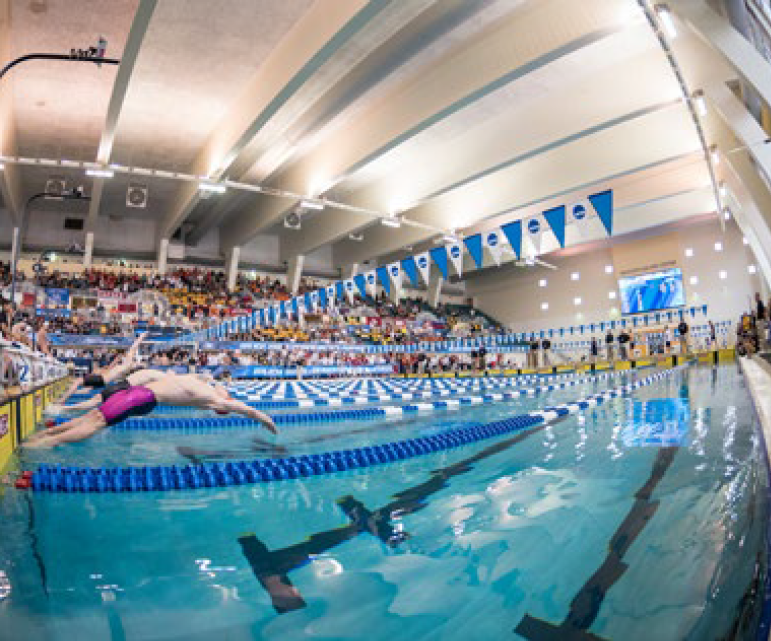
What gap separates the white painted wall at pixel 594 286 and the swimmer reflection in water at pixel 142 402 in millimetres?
24373

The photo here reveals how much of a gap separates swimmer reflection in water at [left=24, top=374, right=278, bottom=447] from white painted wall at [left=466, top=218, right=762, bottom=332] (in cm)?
2437

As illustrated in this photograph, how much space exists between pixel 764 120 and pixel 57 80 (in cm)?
1706

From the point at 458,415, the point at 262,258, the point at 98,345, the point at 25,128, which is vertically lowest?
the point at 458,415

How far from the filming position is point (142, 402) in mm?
Answer: 2971

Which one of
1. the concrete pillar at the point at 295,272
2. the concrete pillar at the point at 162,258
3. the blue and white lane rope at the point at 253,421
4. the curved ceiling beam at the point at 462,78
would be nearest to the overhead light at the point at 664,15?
the curved ceiling beam at the point at 462,78

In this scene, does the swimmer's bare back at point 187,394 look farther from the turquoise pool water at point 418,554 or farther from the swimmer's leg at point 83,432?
the turquoise pool water at point 418,554

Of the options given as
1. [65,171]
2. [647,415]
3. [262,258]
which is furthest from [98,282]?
[647,415]

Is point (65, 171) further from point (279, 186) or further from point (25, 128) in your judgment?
point (279, 186)

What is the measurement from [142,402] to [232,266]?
74.5 feet

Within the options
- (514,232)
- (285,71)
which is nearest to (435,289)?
(514,232)

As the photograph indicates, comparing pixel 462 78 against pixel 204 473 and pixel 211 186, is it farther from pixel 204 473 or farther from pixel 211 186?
pixel 204 473

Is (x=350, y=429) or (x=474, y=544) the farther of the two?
(x=350, y=429)

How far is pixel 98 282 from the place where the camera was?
20516 millimetres

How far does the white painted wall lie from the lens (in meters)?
21.4
